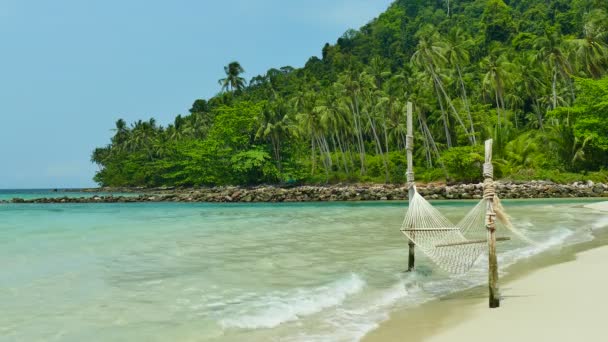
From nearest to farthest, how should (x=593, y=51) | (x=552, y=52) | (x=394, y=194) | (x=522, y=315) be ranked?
(x=522, y=315) < (x=394, y=194) < (x=593, y=51) < (x=552, y=52)

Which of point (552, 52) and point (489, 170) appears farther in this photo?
point (552, 52)

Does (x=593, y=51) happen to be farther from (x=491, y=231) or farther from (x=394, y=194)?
(x=491, y=231)

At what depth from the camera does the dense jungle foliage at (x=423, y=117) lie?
151ft

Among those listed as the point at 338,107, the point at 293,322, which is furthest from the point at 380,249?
the point at 338,107

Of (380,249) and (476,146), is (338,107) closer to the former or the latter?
(476,146)

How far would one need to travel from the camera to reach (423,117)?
54.6 metres

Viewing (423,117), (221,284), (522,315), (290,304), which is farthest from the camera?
(423,117)

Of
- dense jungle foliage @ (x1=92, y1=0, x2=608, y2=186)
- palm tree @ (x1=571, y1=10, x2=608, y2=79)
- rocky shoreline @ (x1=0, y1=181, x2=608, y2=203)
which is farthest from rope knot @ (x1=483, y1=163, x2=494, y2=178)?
palm tree @ (x1=571, y1=10, x2=608, y2=79)

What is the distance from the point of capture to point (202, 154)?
6775 cm

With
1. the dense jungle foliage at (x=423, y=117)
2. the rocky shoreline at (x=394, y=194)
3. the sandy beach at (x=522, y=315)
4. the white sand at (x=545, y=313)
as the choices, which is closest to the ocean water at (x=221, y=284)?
the sandy beach at (x=522, y=315)

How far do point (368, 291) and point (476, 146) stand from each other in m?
42.1

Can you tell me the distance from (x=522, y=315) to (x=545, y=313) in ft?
1.04

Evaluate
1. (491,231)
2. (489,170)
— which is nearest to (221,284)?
(491,231)

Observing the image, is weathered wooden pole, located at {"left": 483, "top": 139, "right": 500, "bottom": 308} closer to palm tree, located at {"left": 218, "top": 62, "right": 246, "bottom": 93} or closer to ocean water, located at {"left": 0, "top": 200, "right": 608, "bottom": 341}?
ocean water, located at {"left": 0, "top": 200, "right": 608, "bottom": 341}
